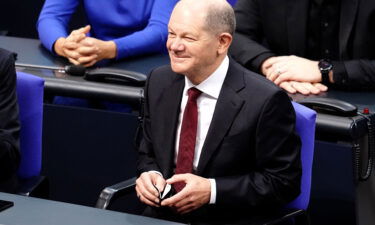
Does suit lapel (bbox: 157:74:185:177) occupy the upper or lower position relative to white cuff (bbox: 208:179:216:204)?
upper

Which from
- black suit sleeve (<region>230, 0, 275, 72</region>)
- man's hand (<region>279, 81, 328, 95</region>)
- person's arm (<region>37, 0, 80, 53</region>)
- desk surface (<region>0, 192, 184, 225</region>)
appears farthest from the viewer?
person's arm (<region>37, 0, 80, 53</region>)

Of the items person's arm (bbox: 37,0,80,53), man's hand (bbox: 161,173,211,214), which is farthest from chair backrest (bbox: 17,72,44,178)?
person's arm (bbox: 37,0,80,53)

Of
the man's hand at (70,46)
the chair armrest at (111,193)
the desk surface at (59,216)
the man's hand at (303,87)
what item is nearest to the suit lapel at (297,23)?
the man's hand at (303,87)

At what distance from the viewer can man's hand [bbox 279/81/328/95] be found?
7.98ft

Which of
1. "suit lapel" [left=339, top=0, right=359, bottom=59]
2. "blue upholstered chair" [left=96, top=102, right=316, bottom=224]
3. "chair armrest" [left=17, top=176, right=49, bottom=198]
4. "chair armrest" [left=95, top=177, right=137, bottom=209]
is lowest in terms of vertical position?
"chair armrest" [left=17, top=176, right=49, bottom=198]

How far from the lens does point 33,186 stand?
220 centimetres

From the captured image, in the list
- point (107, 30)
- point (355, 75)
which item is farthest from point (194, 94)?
point (107, 30)

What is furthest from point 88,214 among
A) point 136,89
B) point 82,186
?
point 82,186

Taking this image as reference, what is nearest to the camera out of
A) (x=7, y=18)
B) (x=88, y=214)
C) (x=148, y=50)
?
(x=88, y=214)

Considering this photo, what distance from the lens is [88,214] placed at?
1.66 metres

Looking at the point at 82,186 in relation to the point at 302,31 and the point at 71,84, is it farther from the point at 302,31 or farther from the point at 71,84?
the point at 302,31

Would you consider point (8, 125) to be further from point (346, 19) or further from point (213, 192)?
point (346, 19)

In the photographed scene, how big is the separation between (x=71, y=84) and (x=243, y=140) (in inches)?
31.1

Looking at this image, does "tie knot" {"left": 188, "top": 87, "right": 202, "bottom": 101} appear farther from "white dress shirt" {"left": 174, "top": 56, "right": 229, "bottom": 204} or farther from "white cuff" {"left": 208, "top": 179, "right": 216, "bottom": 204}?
"white cuff" {"left": 208, "top": 179, "right": 216, "bottom": 204}
